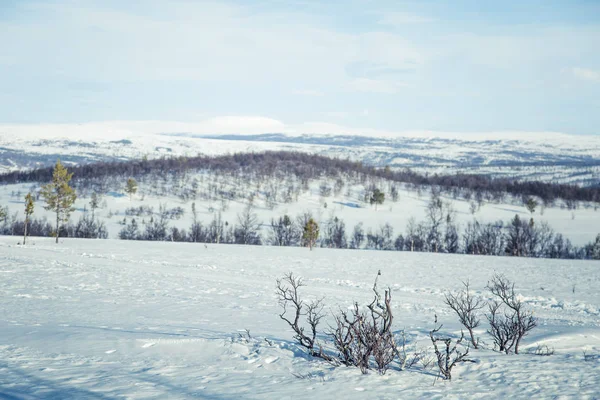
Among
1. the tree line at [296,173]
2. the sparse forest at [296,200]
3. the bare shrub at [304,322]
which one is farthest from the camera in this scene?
the tree line at [296,173]

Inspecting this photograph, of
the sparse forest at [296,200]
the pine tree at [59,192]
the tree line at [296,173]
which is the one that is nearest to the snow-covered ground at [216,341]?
the pine tree at [59,192]

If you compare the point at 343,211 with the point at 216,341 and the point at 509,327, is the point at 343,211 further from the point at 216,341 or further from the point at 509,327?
the point at 216,341

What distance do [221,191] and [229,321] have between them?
12218cm

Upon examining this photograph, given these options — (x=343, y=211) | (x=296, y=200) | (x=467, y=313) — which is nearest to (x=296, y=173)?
(x=296, y=200)

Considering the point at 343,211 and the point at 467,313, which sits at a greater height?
the point at 467,313

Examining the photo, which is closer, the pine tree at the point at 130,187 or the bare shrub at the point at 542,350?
the bare shrub at the point at 542,350

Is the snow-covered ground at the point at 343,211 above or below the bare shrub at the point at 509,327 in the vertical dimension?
below

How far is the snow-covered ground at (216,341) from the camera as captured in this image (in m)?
7.07

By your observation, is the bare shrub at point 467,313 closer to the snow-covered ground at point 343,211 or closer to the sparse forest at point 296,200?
the sparse forest at point 296,200

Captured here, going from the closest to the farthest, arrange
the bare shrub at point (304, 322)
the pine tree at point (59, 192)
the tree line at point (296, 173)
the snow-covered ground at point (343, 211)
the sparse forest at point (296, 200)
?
the bare shrub at point (304, 322) → the pine tree at point (59, 192) → the sparse forest at point (296, 200) → the snow-covered ground at point (343, 211) → the tree line at point (296, 173)

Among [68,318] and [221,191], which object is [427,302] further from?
[221,191]

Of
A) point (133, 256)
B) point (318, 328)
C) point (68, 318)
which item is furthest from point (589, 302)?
point (133, 256)

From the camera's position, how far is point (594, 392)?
6.90 m

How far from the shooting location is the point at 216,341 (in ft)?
32.3
